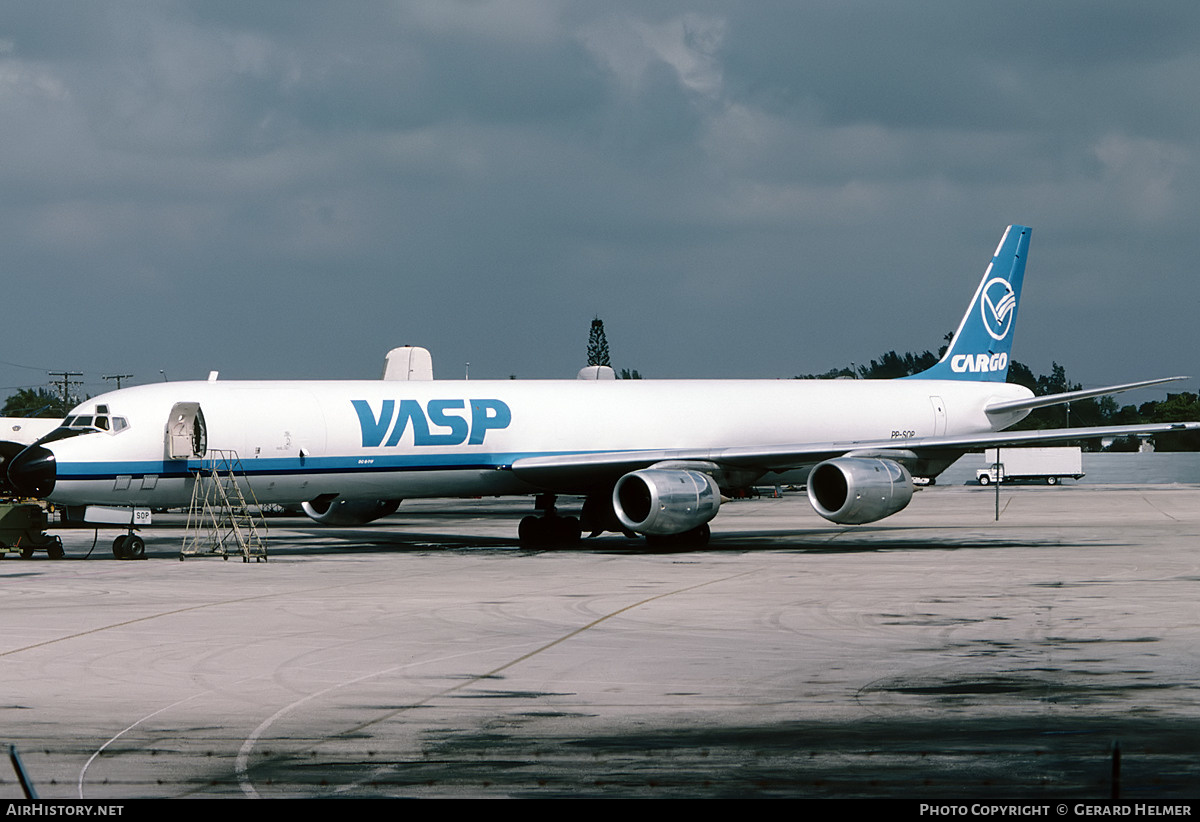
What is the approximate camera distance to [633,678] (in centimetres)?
1296

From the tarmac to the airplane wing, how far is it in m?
2.99

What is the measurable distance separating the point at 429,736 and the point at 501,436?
66.0ft

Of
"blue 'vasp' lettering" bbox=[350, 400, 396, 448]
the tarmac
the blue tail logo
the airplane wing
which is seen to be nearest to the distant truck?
the blue tail logo

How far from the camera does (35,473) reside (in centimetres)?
2591

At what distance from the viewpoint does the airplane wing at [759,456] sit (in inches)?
1140

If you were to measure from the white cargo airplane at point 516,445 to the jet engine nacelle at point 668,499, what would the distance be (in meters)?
0.04

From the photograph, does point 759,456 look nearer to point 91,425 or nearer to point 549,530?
point 549,530

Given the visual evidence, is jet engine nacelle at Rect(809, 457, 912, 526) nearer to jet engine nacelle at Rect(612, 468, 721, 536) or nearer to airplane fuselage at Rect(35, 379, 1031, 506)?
airplane fuselage at Rect(35, 379, 1031, 506)

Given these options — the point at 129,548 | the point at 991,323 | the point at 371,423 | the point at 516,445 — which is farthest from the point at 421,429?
the point at 991,323

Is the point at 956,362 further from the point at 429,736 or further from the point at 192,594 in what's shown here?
the point at 429,736

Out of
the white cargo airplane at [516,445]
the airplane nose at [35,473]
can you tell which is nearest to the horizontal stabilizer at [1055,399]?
the white cargo airplane at [516,445]

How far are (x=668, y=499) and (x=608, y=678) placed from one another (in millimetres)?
14660

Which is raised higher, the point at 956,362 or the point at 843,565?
the point at 956,362
